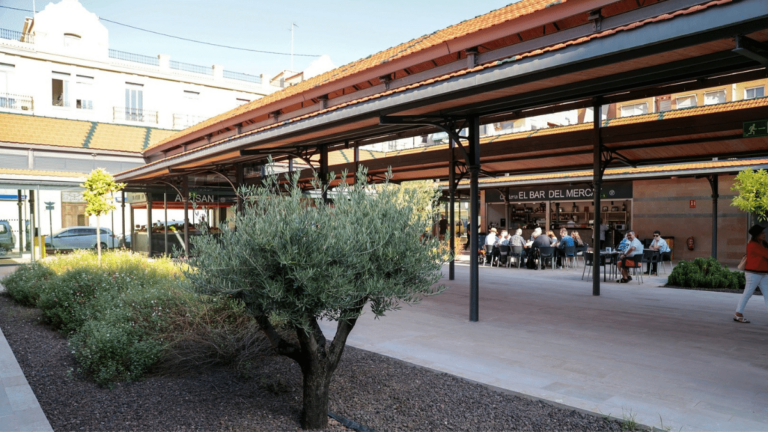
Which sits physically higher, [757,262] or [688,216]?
[688,216]

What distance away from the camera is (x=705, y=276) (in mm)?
11203

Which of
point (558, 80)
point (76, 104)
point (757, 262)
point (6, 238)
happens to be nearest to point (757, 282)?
point (757, 262)

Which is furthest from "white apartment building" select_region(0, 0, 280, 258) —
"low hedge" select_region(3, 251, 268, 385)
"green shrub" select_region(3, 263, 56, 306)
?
"low hedge" select_region(3, 251, 268, 385)

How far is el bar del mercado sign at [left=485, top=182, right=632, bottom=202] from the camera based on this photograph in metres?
19.9

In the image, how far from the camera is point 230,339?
194 inches

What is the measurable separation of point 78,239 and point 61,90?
12.8 meters

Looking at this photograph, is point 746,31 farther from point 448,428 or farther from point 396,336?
point 396,336

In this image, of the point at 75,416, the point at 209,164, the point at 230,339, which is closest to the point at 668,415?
the point at 230,339

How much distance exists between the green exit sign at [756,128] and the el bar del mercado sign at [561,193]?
13939 mm

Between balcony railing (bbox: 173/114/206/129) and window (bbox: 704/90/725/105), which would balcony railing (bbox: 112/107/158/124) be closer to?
balcony railing (bbox: 173/114/206/129)

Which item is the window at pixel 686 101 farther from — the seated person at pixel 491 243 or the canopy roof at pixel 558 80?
the canopy roof at pixel 558 80

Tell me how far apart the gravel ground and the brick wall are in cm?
1685

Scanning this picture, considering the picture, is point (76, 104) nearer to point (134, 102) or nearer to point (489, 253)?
point (134, 102)

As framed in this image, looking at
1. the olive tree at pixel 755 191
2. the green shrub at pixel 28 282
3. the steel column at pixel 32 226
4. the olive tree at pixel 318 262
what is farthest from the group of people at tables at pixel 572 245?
the steel column at pixel 32 226
